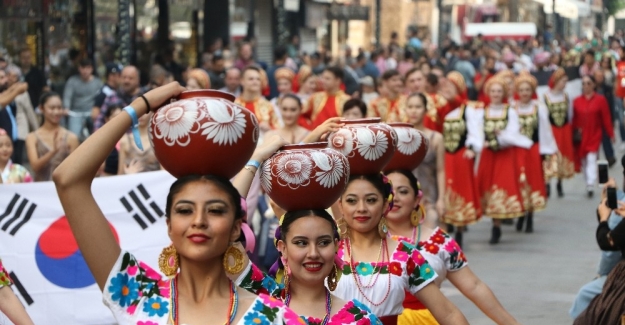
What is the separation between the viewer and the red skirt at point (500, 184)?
14.1 meters

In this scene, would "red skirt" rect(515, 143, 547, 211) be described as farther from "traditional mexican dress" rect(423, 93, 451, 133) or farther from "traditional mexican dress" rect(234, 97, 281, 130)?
"traditional mexican dress" rect(234, 97, 281, 130)

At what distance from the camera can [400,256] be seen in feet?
18.8

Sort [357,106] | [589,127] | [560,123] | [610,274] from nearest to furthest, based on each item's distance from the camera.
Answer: [610,274] → [357,106] → [560,123] → [589,127]

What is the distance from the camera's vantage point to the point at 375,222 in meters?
5.73

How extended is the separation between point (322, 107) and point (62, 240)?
7.08 m

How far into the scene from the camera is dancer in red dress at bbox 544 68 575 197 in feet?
57.3

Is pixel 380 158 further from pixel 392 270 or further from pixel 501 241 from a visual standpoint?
pixel 501 241

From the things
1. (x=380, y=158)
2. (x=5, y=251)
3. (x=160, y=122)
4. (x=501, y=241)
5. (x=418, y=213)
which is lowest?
(x=501, y=241)

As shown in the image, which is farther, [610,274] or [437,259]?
[610,274]

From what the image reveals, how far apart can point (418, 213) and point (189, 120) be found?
3.37 meters

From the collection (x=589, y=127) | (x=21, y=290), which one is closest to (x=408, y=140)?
(x=21, y=290)

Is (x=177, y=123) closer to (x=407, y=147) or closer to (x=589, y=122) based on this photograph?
(x=407, y=147)

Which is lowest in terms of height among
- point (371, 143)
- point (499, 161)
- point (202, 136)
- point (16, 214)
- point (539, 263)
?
point (539, 263)

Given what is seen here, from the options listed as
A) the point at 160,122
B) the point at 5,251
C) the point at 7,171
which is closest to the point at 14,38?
the point at 7,171
